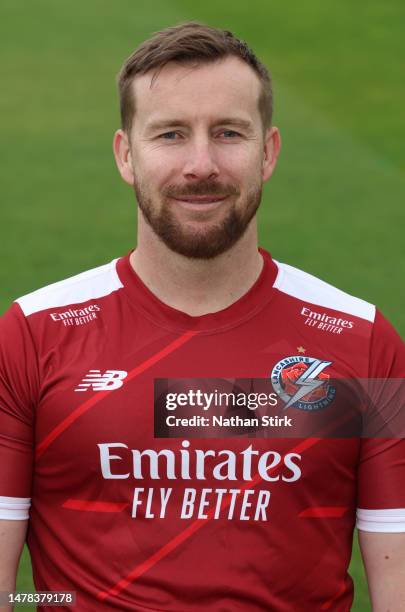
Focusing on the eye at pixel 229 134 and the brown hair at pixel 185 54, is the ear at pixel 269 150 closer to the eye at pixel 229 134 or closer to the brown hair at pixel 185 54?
the brown hair at pixel 185 54

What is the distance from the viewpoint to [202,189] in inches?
122

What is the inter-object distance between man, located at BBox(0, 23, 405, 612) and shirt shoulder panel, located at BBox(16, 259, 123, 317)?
18mm

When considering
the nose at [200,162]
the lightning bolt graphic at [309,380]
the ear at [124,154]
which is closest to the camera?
the nose at [200,162]

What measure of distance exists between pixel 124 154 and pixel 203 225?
36 cm

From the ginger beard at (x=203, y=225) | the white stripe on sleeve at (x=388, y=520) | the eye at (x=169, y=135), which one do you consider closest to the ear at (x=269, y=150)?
the ginger beard at (x=203, y=225)

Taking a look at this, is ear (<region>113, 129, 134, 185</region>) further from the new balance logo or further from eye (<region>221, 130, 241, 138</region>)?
the new balance logo

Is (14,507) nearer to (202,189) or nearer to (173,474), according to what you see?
(173,474)

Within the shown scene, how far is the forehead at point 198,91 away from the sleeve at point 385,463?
2.38 feet

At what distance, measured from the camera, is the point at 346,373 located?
3.22 metres

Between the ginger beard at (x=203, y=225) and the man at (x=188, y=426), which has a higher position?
the ginger beard at (x=203, y=225)

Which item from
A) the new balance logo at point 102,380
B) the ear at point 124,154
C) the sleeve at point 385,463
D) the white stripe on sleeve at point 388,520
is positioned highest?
the ear at point 124,154

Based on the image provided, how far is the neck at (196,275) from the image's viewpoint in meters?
3.26

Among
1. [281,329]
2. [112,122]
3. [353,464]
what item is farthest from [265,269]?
[112,122]

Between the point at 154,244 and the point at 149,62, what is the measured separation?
0.47 m
